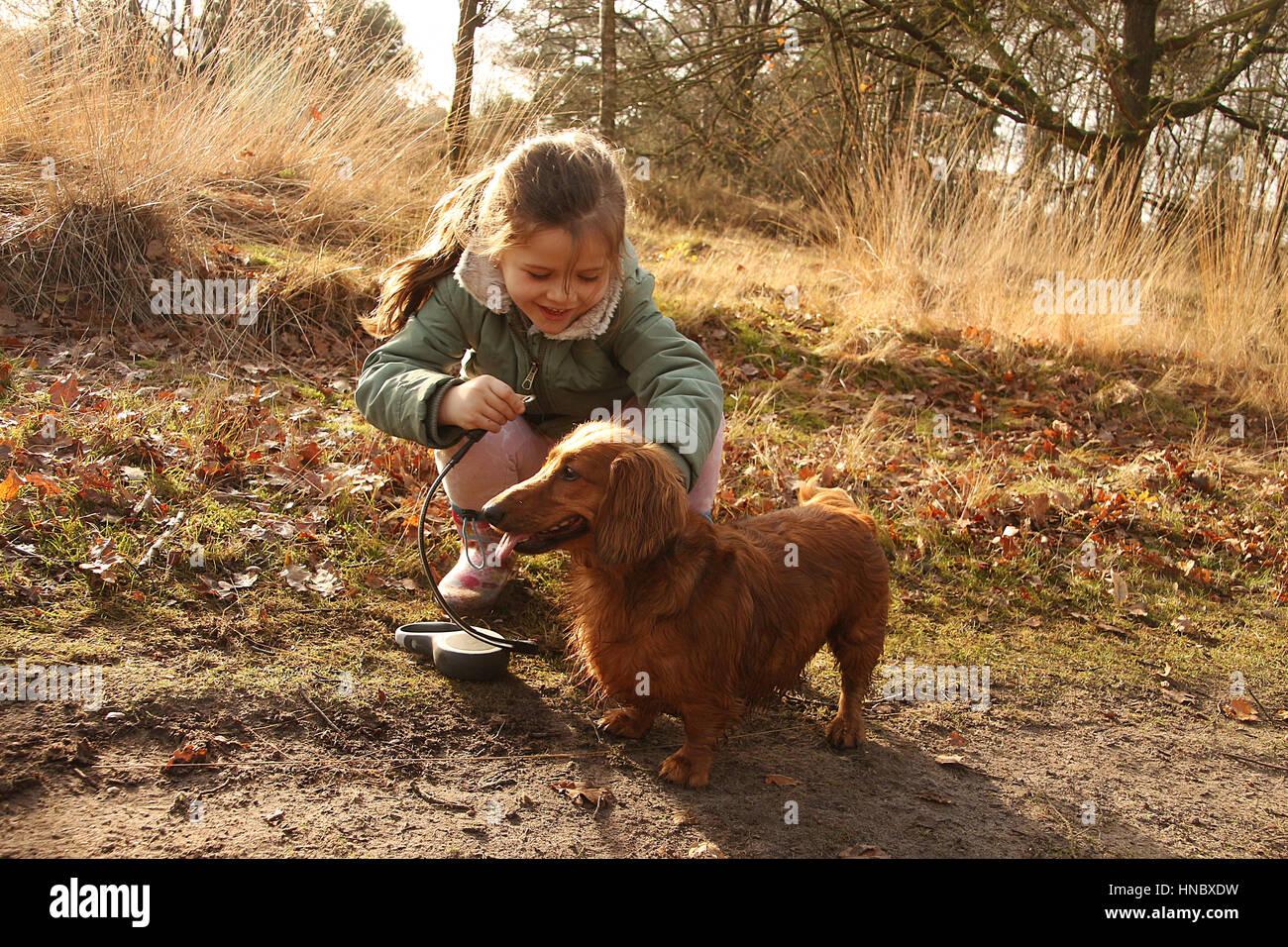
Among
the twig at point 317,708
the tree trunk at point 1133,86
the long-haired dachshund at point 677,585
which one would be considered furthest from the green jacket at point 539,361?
the tree trunk at point 1133,86

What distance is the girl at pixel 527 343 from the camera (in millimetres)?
2920

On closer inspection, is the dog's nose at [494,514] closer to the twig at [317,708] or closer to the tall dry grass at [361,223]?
the twig at [317,708]

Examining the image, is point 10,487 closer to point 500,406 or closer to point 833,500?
point 500,406

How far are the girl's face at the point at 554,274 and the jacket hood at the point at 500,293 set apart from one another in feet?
0.15

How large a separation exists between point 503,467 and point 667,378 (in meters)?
0.77

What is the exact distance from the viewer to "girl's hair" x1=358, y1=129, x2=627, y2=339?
291cm

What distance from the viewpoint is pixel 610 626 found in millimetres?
2680

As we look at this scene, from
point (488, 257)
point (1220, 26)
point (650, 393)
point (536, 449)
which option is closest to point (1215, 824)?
point (650, 393)

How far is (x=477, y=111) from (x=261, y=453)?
4.66 meters

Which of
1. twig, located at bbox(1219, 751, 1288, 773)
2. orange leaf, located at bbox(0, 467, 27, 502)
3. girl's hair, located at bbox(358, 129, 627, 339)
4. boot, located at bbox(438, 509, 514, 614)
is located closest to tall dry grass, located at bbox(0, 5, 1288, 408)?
orange leaf, located at bbox(0, 467, 27, 502)

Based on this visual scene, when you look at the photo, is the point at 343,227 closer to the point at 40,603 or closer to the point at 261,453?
the point at 261,453

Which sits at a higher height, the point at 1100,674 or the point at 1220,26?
the point at 1220,26

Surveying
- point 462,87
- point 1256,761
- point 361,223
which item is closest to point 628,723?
point 1256,761

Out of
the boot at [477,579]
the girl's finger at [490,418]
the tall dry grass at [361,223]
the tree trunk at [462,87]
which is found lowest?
the boot at [477,579]
